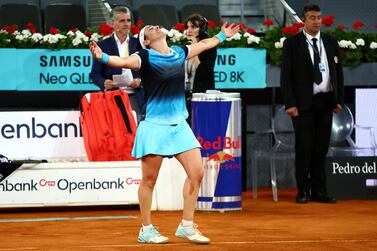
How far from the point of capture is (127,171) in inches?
408

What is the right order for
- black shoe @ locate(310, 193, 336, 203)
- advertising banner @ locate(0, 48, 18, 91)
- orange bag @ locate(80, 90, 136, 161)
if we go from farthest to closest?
advertising banner @ locate(0, 48, 18, 91), black shoe @ locate(310, 193, 336, 203), orange bag @ locate(80, 90, 136, 161)

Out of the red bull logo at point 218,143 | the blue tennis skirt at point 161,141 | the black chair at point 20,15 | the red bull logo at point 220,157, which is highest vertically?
the black chair at point 20,15

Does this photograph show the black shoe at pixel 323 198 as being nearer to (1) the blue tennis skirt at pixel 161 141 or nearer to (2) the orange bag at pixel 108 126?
(2) the orange bag at pixel 108 126

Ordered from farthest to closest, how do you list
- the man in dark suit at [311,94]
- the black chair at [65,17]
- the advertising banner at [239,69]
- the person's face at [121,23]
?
the black chair at [65,17]
the advertising banner at [239,69]
the man in dark suit at [311,94]
the person's face at [121,23]

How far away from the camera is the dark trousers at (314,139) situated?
10875 mm

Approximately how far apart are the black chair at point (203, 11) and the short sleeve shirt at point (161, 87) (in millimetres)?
8619

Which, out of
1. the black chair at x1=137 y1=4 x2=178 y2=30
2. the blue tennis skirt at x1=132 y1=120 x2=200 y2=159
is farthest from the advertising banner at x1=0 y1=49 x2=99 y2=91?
the blue tennis skirt at x1=132 y1=120 x2=200 y2=159

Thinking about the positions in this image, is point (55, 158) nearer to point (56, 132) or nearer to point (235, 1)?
point (56, 132)

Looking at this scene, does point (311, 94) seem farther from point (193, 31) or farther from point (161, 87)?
point (161, 87)

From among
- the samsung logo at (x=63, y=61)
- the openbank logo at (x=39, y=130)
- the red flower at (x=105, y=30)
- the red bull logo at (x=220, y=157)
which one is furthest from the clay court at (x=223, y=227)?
the red flower at (x=105, y=30)

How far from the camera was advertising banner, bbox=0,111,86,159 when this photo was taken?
10891 mm

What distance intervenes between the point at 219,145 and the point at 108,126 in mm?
1281

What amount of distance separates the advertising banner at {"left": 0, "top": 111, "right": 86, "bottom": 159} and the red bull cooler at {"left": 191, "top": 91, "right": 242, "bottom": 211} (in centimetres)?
161

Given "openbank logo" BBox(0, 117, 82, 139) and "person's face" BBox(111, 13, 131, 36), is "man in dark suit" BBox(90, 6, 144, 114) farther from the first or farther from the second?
"openbank logo" BBox(0, 117, 82, 139)
